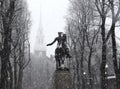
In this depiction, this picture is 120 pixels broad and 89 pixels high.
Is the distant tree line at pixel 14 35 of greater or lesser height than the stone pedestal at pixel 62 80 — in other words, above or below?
above

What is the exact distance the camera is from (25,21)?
37.2m

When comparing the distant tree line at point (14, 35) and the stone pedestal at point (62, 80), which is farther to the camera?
the distant tree line at point (14, 35)

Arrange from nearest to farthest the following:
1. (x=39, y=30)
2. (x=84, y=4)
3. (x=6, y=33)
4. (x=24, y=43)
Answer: (x=6, y=33)
(x=84, y=4)
(x=24, y=43)
(x=39, y=30)

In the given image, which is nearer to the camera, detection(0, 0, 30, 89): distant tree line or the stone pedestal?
the stone pedestal

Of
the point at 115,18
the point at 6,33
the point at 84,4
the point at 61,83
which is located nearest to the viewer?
the point at 61,83

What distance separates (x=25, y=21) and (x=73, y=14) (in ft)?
19.2

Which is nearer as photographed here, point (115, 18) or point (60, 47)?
point (60, 47)

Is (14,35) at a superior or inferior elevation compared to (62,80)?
superior

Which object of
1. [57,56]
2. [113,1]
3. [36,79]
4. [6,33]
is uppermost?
[113,1]

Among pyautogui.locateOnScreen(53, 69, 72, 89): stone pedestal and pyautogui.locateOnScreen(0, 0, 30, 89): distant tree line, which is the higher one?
pyautogui.locateOnScreen(0, 0, 30, 89): distant tree line

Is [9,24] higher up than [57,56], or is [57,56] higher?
[9,24]

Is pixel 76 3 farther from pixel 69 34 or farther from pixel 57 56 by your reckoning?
pixel 57 56

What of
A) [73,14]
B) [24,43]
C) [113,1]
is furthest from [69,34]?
[113,1]

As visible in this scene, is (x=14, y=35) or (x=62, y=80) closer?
(x=62, y=80)
